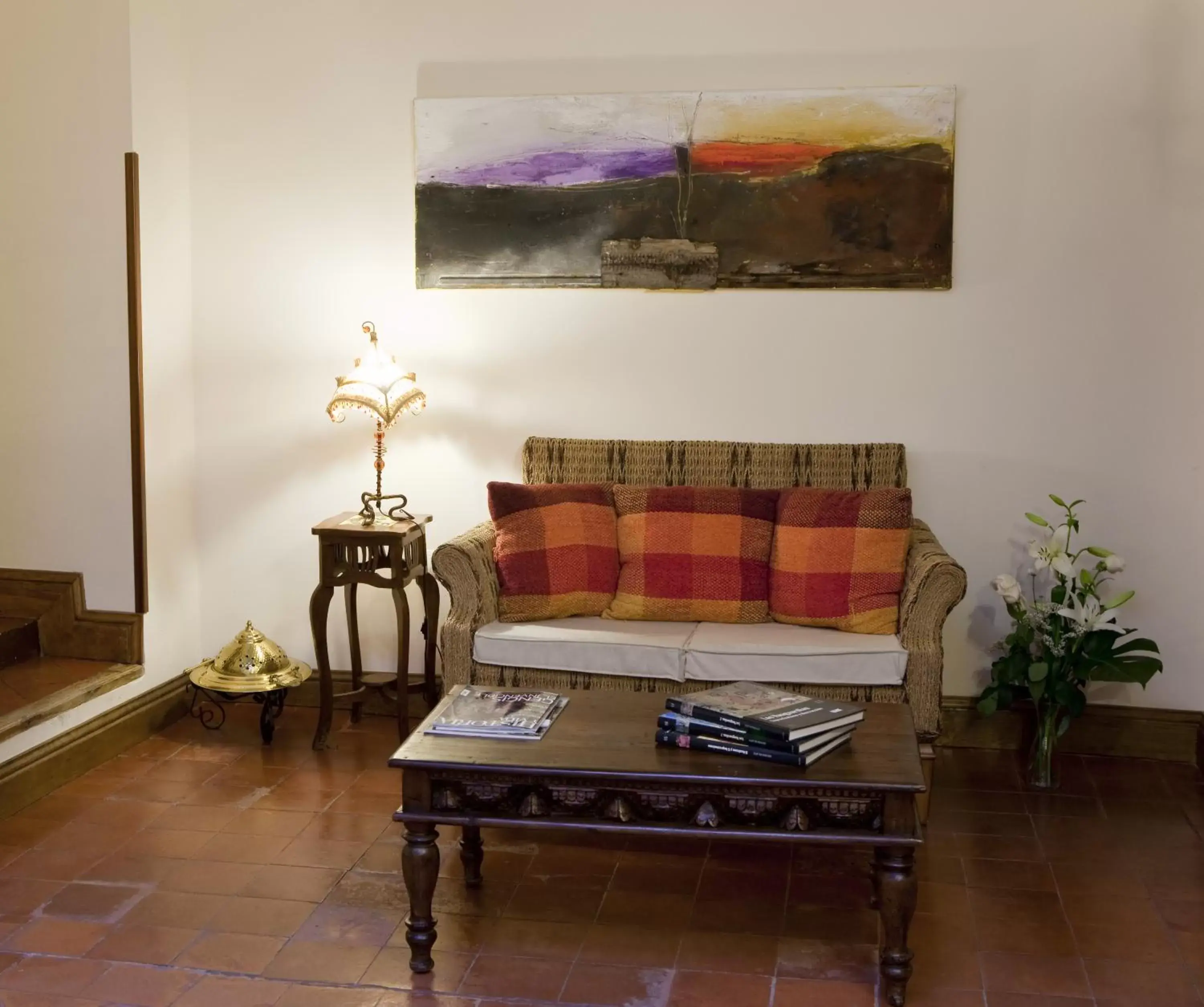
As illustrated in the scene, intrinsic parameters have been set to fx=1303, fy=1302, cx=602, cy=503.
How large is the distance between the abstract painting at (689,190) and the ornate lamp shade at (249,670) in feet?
4.34

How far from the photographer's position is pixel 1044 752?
12.6ft

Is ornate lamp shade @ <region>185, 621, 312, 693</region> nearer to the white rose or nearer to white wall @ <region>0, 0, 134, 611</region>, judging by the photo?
white wall @ <region>0, 0, 134, 611</region>

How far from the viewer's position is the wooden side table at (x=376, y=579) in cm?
402

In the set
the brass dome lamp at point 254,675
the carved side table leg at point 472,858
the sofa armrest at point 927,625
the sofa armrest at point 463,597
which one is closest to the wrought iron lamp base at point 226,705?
the brass dome lamp at point 254,675

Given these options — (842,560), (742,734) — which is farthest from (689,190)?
(742,734)

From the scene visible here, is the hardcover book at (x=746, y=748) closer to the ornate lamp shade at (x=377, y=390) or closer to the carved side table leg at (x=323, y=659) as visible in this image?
the carved side table leg at (x=323, y=659)

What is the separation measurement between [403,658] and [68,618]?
115 cm

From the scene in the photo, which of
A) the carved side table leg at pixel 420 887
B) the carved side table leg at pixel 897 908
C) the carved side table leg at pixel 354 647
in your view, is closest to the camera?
the carved side table leg at pixel 897 908

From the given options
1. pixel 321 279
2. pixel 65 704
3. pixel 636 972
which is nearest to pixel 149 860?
pixel 65 704

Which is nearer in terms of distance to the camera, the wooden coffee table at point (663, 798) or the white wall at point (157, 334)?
the wooden coffee table at point (663, 798)

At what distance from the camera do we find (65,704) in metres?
3.81

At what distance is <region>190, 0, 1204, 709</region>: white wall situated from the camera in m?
4.05

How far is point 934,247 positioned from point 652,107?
1017mm

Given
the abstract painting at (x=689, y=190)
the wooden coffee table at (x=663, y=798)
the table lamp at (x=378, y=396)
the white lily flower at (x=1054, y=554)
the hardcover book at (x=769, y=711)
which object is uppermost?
the abstract painting at (x=689, y=190)
